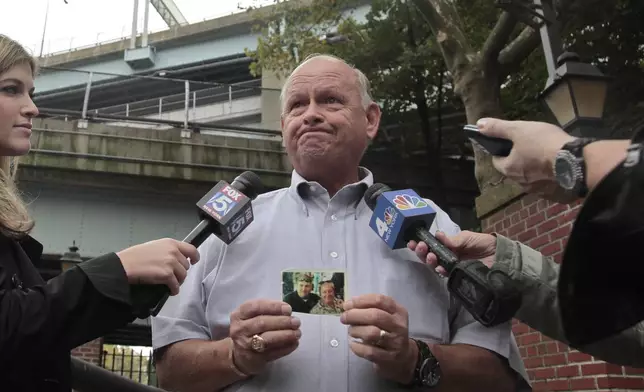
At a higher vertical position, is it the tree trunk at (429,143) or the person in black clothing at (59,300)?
the tree trunk at (429,143)

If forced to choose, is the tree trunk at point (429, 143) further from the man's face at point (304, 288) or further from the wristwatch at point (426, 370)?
the man's face at point (304, 288)

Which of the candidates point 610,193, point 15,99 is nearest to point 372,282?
point 610,193

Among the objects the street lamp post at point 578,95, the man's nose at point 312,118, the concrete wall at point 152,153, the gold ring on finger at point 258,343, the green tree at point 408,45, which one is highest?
the green tree at point 408,45

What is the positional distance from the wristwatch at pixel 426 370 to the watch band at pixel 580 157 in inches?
26.2

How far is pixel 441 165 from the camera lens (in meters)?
9.43

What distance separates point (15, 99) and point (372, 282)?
1.14m

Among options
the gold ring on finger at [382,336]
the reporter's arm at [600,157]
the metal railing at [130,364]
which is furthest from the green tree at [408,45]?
the metal railing at [130,364]

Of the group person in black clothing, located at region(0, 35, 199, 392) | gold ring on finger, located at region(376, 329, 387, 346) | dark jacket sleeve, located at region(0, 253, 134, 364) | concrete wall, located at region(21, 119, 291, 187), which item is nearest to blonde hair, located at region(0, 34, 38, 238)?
person in black clothing, located at region(0, 35, 199, 392)

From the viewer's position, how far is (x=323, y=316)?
1.57 meters

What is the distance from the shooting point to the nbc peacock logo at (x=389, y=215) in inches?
61.1

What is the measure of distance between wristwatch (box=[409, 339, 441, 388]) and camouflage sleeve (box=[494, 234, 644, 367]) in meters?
0.30

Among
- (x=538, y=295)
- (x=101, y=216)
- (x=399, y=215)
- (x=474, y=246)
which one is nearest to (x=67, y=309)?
(x=399, y=215)

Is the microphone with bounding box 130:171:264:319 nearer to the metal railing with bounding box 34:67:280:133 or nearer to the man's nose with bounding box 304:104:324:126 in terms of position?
the man's nose with bounding box 304:104:324:126

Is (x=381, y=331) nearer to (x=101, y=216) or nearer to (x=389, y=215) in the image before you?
(x=389, y=215)
